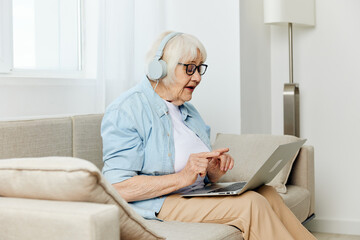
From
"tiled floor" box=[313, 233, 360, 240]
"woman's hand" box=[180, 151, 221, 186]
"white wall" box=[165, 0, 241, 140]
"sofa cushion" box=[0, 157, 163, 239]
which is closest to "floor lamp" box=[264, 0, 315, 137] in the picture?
"white wall" box=[165, 0, 241, 140]

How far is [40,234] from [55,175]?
4.6 inches

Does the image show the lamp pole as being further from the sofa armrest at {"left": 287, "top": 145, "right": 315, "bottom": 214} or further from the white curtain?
the white curtain

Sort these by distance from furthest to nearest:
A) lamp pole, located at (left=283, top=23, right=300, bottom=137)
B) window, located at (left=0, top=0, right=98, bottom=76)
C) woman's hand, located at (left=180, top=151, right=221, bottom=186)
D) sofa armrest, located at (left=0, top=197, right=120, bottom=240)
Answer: lamp pole, located at (left=283, top=23, right=300, bottom=137) → window, located at (left=0, top=0, right=98, bottom=76) → woman's hand, located at (left=180, top=151, right=221, bottom=186) → sofa armrest, located at (left=0, top=197, right=120, bottom=240)

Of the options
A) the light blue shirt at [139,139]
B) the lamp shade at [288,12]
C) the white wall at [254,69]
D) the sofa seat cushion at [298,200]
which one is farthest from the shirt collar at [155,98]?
the lamp shade at [288,12]

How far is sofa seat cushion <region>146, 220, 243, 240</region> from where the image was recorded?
1.75 metres

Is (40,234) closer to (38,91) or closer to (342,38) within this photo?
(38,91)

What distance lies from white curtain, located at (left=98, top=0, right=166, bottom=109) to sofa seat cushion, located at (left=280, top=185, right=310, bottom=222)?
101 cm

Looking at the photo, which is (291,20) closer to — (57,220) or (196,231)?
(196,231)

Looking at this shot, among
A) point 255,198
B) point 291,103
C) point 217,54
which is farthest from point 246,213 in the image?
point 291,103

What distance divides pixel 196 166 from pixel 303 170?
1.08m

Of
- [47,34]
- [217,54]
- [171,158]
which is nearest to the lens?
[171,158]

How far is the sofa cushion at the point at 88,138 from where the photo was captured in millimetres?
2285

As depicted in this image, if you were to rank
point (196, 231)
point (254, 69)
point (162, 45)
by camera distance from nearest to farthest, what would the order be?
point (196, 231), point (162, 45), point (254, 69)

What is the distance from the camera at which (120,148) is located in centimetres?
200
